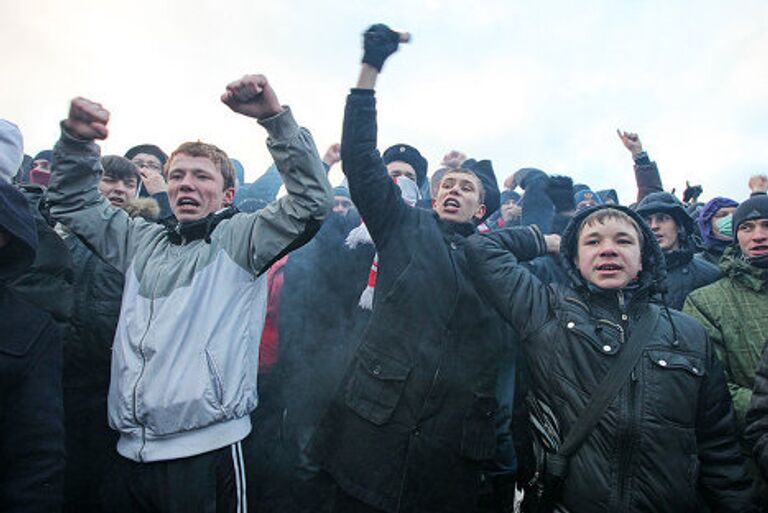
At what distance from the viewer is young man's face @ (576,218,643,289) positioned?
9.28 ft

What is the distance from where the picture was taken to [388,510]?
2.66 metres

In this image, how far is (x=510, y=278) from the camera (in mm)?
2955

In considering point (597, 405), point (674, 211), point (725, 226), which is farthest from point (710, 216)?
point (597, 405)

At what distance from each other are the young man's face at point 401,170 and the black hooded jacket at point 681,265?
2.62m

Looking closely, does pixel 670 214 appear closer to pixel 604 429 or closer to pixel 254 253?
pixel 604 429

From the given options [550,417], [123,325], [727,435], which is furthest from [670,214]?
[123,325]

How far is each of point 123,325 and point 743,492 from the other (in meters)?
3.50

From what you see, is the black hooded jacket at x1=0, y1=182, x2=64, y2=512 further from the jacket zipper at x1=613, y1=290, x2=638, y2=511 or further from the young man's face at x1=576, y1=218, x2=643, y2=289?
the young man's face at x1=576, y1=218, x2=643, y2=289

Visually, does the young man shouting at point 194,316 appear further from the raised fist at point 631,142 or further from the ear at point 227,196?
the raised fist at point 631,142

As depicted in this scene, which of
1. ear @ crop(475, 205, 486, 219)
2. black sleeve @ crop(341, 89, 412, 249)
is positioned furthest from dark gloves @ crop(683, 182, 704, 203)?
black sleeve @ crop(341, 89, 412, 249)

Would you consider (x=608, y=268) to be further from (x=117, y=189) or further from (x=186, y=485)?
(x=117, y=189)

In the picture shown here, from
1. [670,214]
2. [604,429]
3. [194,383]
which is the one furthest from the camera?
[670,214]

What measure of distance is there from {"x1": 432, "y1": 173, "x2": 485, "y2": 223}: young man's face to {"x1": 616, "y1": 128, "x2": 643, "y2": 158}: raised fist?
4049mm

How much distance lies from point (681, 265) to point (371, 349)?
3292 millimetres
